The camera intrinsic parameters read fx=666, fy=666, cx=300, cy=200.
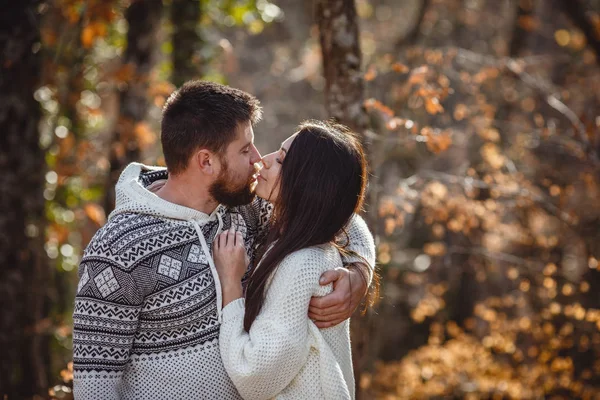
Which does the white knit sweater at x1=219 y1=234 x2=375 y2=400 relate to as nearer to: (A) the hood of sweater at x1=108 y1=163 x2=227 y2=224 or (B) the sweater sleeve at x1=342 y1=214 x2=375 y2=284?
(B) the sweater sleeve at x1=342 y1=214 x2=375 y2=284

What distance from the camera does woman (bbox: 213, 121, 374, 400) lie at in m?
2.53

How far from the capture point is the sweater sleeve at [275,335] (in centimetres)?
250

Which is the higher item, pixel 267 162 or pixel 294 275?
pixel 267 162

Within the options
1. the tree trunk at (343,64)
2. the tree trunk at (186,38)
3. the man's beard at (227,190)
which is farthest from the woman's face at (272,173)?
the tree trunk at (186,38)

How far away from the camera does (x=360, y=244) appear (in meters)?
3.07

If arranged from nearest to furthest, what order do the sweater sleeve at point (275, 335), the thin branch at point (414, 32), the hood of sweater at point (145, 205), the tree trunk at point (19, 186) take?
the sweater sleeve at point (275, 335) < the hood of sweater at point (145, 205) < the tree trunk at point (19, 186) < the thin branch at point (414, 32)

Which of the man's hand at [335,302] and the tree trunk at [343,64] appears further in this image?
the tree trunk at [343,64]

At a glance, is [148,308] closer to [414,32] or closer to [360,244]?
[360,244]

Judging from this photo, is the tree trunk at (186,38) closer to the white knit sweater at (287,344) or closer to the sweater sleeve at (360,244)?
the sweater sleeve at (360,244)

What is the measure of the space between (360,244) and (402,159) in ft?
22.7

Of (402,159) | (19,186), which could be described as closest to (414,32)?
(402,159)

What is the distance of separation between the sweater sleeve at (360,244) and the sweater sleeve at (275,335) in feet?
1.23

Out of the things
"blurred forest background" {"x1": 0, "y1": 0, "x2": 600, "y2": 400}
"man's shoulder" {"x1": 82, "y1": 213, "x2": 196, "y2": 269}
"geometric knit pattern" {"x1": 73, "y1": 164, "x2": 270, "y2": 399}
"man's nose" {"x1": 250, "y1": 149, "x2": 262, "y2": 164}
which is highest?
"man's nose" {"x1": 250, "y1": 149, "x2": 262, "y2": 164}

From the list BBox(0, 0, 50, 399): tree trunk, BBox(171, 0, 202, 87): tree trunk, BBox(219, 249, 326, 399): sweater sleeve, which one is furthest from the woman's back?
BBox(171, 0, 202, 87): tree trunk
